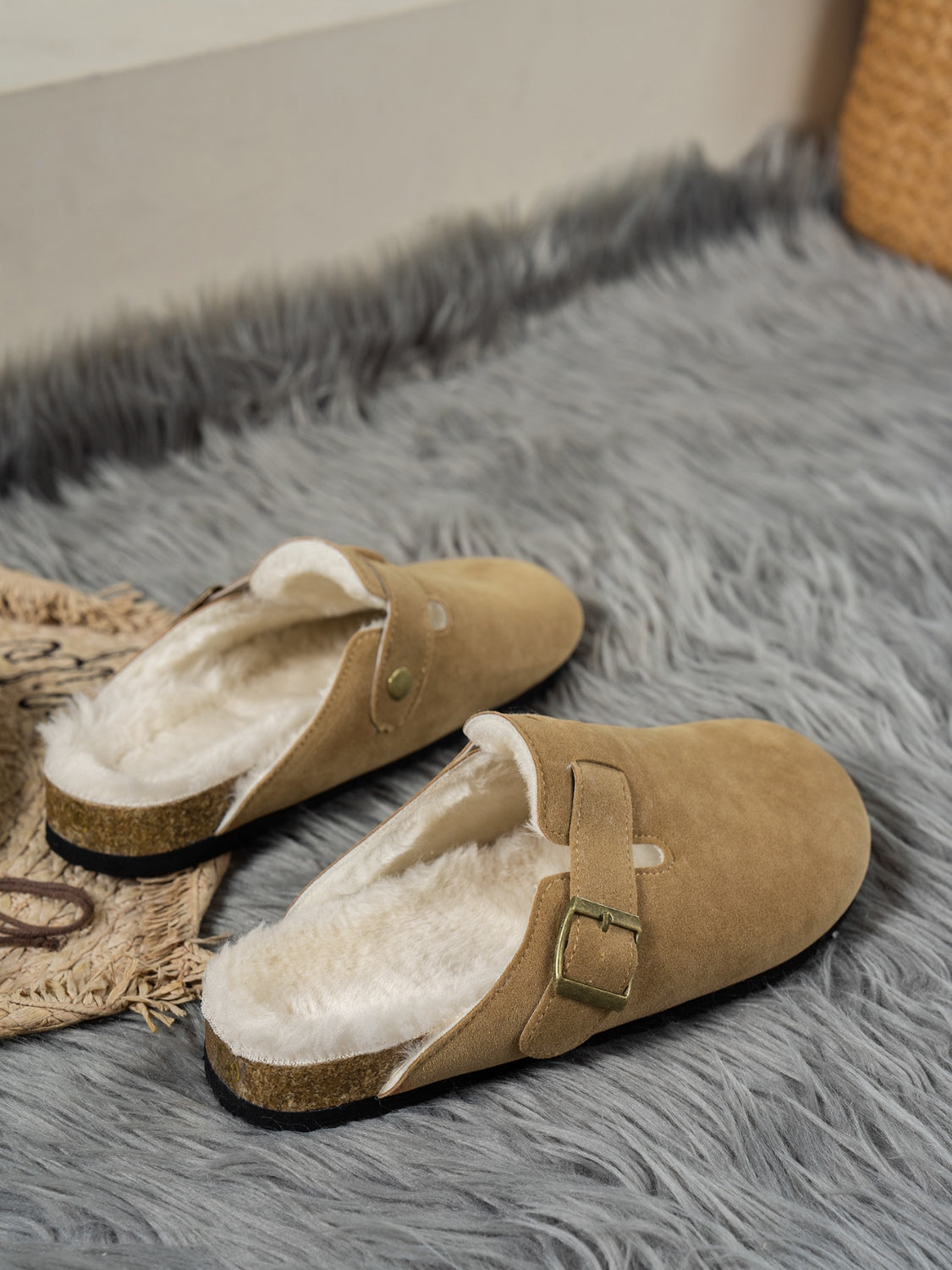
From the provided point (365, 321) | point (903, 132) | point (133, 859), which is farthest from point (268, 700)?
point (903, 132)

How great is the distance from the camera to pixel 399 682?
2.09ft

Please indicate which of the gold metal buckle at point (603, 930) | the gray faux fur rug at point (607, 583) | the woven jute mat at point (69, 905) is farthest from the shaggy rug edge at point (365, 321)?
the gold metal buckle at point (603, 930)

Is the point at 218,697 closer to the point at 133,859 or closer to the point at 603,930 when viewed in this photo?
the point at 133,859

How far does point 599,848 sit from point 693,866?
0.20ft

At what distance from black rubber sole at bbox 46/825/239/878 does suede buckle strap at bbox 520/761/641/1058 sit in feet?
0.78

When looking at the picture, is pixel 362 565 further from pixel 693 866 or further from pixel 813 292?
pixel 813 292

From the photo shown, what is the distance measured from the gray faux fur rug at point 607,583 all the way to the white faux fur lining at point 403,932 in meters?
0.05

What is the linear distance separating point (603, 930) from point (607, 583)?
417mm

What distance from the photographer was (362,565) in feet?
2.06

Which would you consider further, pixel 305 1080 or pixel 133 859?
pixel 133 859

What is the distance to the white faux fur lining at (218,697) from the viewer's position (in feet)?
2.02

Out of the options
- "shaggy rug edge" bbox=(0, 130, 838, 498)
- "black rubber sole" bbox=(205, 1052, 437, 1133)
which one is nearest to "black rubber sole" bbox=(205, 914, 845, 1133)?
"black rubber sole" bbox=(205, 1052, 437, 1133)

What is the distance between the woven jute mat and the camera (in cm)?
56

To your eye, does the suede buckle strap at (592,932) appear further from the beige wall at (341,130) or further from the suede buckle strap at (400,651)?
the beige wall at (341,130)
